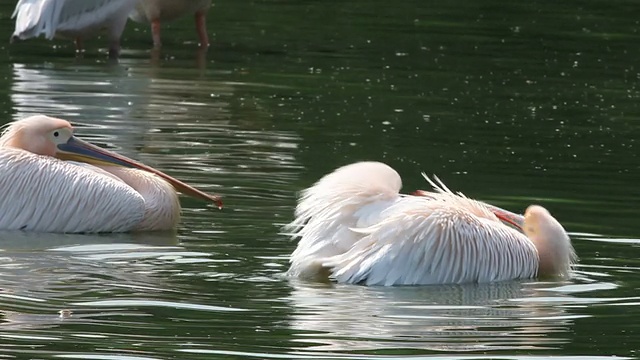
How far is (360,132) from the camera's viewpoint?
9938mm

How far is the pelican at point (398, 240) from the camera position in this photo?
579 cm

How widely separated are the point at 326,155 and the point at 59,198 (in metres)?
2.23

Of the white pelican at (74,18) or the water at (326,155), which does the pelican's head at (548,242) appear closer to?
the water at (326,155)

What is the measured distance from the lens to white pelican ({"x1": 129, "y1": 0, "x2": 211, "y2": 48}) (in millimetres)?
14016

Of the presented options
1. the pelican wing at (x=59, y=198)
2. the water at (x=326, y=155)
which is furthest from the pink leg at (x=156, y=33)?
the pelican wing at (x=59, y=198)

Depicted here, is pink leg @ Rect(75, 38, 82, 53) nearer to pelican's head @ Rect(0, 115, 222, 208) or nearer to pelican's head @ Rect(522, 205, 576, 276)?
pelican's head @ Rect(0, 115, 222, 208)

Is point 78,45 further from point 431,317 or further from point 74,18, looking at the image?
point 431,317

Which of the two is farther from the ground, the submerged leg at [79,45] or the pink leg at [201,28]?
the pink leg at [201,28]

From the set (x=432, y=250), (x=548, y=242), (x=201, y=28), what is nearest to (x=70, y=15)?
(x=201, y=28)

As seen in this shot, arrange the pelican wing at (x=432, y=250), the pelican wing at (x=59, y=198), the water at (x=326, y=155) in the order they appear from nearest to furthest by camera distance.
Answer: the water at (x=326, y=155) < the pelican wing at (x=432, y=250) < the pelican wing at (x=59, y=198)

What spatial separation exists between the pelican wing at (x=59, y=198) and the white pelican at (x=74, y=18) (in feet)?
20.4

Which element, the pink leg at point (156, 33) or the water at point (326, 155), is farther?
the pink leg at point (156, 33)

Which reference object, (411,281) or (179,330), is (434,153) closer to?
(411,281)

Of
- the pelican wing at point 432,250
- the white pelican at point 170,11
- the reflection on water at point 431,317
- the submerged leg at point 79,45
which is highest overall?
the white pelican at point 170,11
